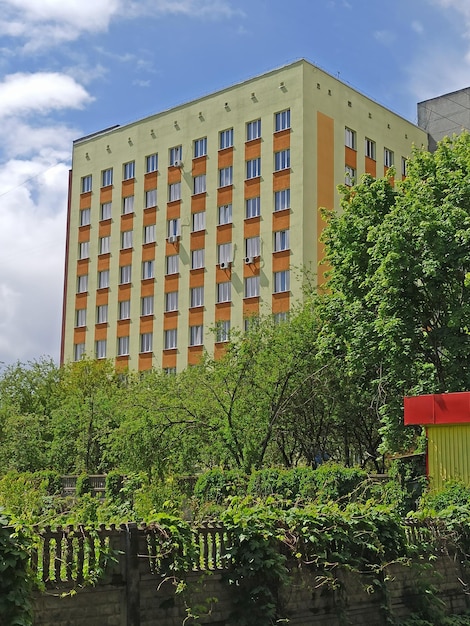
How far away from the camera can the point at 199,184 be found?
196 ft

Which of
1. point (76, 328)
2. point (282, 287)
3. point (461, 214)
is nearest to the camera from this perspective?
point (461, 214)

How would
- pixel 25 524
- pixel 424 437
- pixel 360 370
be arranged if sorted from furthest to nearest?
pixel 360 370 < pixel 424 437 < pixel 25 524

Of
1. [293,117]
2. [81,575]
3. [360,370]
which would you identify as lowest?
[81,575]

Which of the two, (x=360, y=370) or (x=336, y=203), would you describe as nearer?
(x=360, y=370)

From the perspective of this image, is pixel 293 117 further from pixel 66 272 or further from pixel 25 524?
pixel 25 524

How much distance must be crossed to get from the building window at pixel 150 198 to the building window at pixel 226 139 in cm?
662

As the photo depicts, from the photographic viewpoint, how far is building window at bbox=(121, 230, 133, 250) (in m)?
63.6

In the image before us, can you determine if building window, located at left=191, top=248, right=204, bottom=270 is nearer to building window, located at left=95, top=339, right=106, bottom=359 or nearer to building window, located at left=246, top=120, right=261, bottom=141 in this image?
building window, located at left=246, top=120, right=261, bottom=141

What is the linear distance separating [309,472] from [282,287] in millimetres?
28671

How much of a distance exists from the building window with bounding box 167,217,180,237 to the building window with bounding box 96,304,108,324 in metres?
7.93

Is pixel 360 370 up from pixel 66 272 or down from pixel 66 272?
down

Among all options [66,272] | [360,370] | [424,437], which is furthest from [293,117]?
[424,437]

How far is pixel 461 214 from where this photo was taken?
90.9ft

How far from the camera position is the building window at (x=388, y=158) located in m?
60.0
